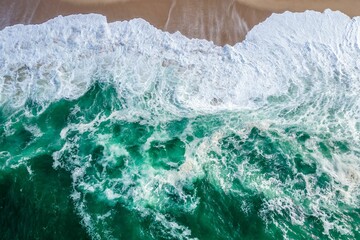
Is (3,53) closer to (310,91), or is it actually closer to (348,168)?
(310,91)

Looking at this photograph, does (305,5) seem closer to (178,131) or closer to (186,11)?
(186,11)

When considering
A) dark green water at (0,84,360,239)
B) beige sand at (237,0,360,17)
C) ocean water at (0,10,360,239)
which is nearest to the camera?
dark green water at (0,84,360,239)

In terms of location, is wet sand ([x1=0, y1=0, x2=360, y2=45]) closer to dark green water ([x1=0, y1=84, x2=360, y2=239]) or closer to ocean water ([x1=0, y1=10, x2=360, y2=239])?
ocean water ([x1=0, y1=10, x2=360, y2=239])

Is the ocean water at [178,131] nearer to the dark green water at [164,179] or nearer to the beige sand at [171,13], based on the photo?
the dark green water at [164,179]

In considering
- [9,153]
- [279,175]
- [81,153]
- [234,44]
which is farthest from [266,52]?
[9,153]

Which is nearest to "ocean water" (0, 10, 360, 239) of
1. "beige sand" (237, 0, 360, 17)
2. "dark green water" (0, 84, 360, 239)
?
"dark green water" (0, 84, 360, 239)

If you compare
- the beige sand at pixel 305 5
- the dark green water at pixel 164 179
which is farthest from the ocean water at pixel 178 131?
the beige sand at pixel 305 5

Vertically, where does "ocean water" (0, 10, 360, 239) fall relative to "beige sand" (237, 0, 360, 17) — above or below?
below
